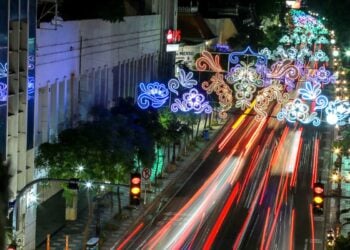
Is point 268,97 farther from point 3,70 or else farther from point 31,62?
point 3,70

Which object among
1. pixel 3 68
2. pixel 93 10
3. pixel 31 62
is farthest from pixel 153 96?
pixel 3 68

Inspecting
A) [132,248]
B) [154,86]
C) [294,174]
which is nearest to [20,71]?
[132,248]

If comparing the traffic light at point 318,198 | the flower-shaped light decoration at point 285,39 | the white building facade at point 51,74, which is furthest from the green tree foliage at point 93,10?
the flower-shaped light decoration at point 285,39

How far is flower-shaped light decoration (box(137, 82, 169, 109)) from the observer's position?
164 ft

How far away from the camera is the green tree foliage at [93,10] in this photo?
165 feet

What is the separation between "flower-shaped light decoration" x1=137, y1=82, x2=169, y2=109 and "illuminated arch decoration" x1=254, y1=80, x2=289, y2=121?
17.8 ft

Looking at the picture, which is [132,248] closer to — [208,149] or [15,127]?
[15,127]

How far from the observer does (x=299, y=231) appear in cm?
3941

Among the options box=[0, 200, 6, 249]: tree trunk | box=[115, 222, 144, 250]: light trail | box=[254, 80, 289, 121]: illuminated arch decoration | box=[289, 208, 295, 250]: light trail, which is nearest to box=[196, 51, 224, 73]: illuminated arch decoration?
box=[254, 80, 289, 121]: illuminated arch decoration

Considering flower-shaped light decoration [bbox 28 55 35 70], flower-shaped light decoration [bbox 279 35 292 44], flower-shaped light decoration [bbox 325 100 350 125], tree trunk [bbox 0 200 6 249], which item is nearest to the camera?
tree trunk [bbox 0 200 6 249]

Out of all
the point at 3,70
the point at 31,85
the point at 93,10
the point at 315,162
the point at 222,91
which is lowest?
the point at 315,162

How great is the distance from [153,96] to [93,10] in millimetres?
6058

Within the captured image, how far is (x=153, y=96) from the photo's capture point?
5050 centimetres

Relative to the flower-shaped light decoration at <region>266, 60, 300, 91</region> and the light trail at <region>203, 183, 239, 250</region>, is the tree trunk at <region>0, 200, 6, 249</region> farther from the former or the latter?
the flower-shaped light decoration at <region>266, 60, 300, 91</region>
